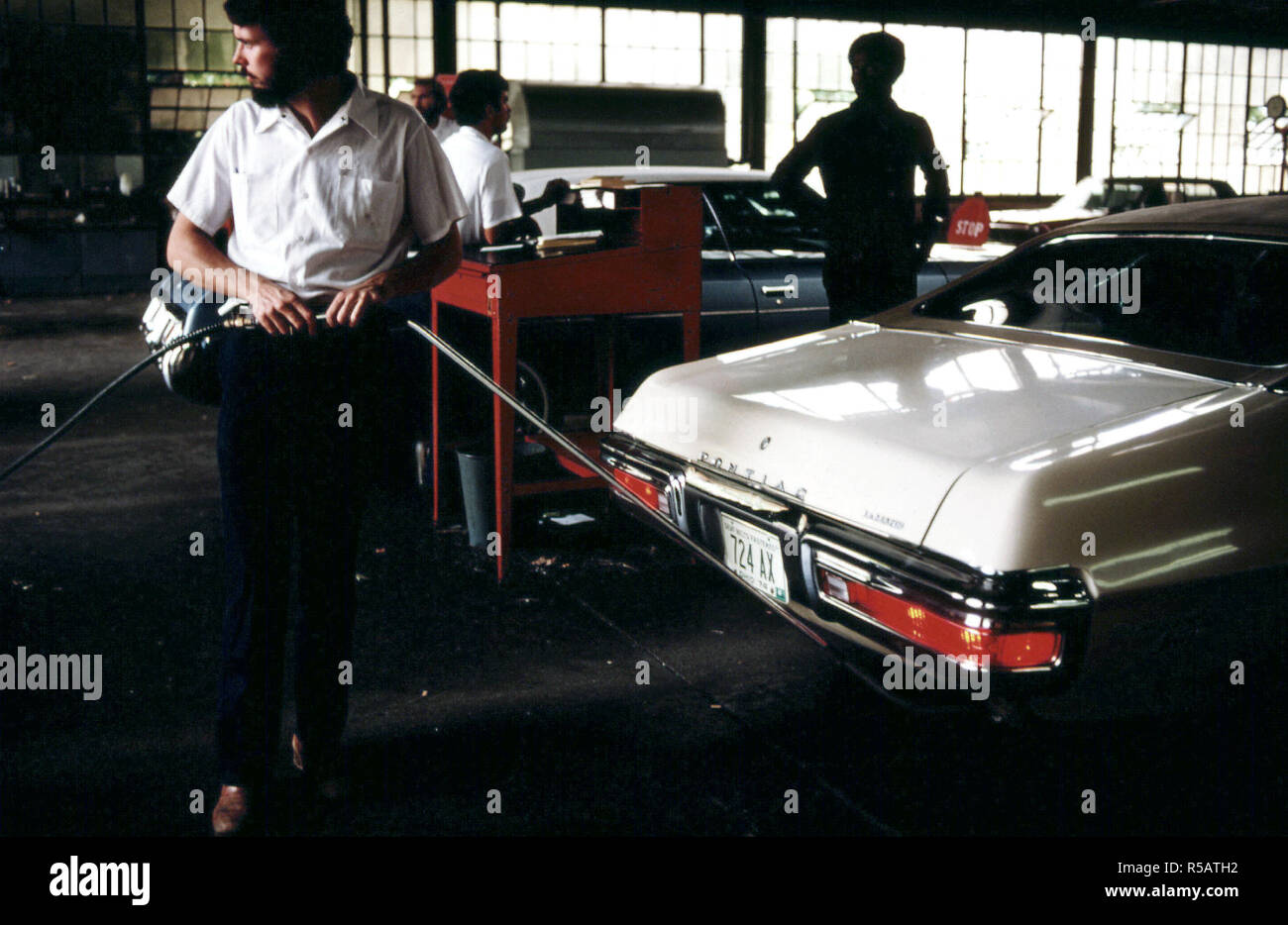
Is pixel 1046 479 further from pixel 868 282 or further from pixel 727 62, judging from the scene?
pixel 727 62

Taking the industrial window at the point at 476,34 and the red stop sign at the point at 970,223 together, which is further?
the industrial window at the point at 476,34

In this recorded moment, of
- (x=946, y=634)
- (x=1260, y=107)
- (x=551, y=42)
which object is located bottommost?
(x=946, y=634)

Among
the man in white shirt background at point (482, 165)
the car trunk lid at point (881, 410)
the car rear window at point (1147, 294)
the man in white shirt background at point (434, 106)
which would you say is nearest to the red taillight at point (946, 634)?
the car trunk lid at point (881, 410)

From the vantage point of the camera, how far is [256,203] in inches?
101

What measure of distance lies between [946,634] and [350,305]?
4.47 feet

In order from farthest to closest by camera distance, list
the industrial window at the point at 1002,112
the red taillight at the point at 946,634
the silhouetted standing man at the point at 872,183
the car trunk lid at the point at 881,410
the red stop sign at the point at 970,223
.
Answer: the industrial window at the point at 1002,112 → the red stop sign at the point at 970,223 → the silhouetted standing man at the point at 872,183 → the car trunk lid at the point at 881,410 → the red taillight at the point at 946,634

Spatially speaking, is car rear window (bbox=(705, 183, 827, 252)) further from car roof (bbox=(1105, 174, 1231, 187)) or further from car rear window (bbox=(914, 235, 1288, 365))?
car roof (bbox=(1105, 174, 1231, 187))

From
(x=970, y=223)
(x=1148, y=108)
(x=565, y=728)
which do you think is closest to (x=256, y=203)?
(x=565, y=728)

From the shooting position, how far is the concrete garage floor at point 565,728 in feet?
8.87

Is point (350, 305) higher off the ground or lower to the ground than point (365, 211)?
→ lower

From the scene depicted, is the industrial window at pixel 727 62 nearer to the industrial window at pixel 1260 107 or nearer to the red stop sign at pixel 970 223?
the industrial window at pixel 1260 107
